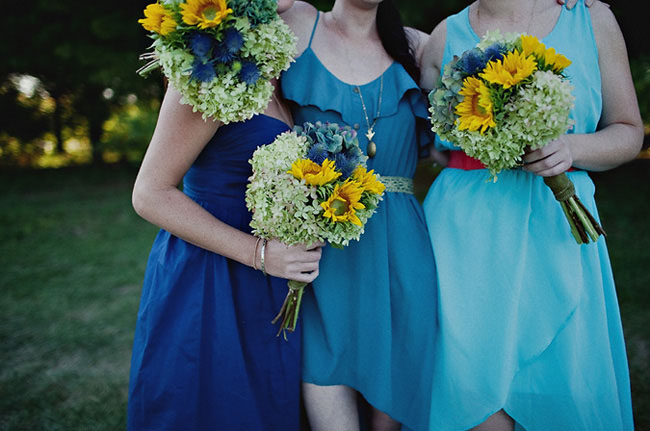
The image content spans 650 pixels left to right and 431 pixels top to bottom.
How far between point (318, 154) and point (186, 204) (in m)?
0.58

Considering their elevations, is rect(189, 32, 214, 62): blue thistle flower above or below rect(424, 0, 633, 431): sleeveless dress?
above

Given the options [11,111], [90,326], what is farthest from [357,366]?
[11,111]

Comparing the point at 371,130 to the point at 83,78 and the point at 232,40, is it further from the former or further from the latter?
the point at 83,78

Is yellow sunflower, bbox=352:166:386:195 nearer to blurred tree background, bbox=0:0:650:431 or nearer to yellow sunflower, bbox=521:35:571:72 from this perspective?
yellow sunflower, bbox=521:35:571:72

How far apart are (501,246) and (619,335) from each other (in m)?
0.64

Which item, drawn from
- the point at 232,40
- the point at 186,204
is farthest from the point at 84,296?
the point at 232,40

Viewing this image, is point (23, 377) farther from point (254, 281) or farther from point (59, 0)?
point (59, 0)

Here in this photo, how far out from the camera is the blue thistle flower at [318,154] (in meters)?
1.72

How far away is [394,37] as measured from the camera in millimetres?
2348

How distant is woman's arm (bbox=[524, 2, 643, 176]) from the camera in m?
2.03

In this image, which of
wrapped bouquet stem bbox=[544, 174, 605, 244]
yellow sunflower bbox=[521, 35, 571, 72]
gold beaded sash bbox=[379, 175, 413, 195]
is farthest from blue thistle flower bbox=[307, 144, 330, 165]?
wrapped bouquet stem bbox=[544, 174, 605, 244]

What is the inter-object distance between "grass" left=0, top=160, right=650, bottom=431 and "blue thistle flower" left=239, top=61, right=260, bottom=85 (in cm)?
307

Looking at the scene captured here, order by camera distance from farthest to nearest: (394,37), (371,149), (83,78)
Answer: (83,78), (394,37), (371,149)

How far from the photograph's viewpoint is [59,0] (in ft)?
32.9
